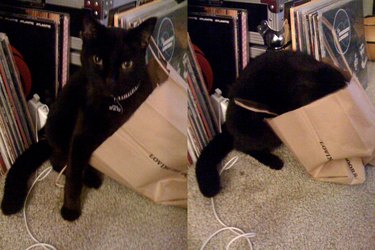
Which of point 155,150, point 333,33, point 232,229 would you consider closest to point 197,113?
point 155,150

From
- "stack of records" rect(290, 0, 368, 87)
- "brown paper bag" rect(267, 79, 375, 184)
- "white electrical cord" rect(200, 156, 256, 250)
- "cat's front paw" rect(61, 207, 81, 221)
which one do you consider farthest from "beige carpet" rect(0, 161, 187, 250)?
"stack of records" rect(290, 0, 368, 87)

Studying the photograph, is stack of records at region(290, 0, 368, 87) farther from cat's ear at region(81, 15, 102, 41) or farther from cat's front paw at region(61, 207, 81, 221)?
cat's front paw at region(61, 207, 81, 221)

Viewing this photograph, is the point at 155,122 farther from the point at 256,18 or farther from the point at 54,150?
the point at 256,18

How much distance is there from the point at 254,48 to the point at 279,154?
347 mm

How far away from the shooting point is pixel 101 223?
85cm

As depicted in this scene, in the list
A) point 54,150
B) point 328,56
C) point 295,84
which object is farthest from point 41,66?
point 328,56

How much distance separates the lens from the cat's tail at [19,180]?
0.82 meters

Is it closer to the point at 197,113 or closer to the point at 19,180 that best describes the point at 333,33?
the point at 197,113

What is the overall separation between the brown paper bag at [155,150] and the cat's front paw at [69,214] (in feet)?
0.34

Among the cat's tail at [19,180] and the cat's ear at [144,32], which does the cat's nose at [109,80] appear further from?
the cat's tail at [19,180]

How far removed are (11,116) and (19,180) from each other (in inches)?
5.4

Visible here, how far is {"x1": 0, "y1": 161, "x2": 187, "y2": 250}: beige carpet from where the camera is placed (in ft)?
2.68

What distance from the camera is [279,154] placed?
1093 mm

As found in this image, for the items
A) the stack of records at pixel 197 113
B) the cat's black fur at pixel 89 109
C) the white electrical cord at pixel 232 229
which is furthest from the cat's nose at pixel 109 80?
the white electrical cord at pixel 232 229
